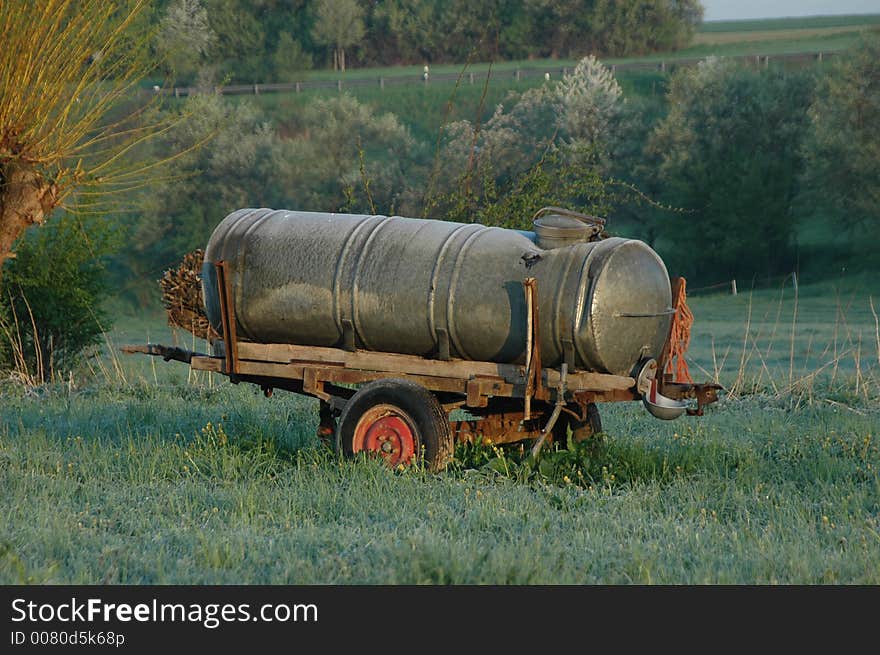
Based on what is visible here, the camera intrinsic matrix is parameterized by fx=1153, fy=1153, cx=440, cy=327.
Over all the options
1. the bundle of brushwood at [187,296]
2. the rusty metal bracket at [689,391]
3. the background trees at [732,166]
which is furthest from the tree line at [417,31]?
the rusty metal bracket at [689,391]

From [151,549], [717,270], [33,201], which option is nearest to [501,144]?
[717,270]

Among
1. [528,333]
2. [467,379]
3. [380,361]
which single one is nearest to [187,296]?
[380,361]

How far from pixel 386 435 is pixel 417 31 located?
5586 cm

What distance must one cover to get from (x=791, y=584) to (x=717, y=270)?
38.1m

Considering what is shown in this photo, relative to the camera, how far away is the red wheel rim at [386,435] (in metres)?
7.95

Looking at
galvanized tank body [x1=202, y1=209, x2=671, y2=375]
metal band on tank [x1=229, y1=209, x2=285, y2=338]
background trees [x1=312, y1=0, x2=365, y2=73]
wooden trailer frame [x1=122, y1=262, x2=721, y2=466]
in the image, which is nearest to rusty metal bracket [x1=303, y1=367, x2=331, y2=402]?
wooden trailer frame [x1=122, y1=262, x2=721, y2=466]

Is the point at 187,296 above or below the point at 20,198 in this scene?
below

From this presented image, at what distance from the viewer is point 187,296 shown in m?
9.49

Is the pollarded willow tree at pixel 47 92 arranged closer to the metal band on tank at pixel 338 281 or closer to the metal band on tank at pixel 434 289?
the metal band on tank at pixel 338 281

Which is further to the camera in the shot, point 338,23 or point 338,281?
point 338,23

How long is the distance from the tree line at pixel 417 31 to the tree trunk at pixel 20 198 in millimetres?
47469

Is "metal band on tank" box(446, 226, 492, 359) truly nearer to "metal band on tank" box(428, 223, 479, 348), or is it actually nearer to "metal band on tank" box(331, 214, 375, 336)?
"metal band on tank" box(428, 223, 479, 348)

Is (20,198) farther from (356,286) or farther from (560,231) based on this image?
(560,231)

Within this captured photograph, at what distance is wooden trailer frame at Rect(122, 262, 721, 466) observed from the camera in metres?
7.73
